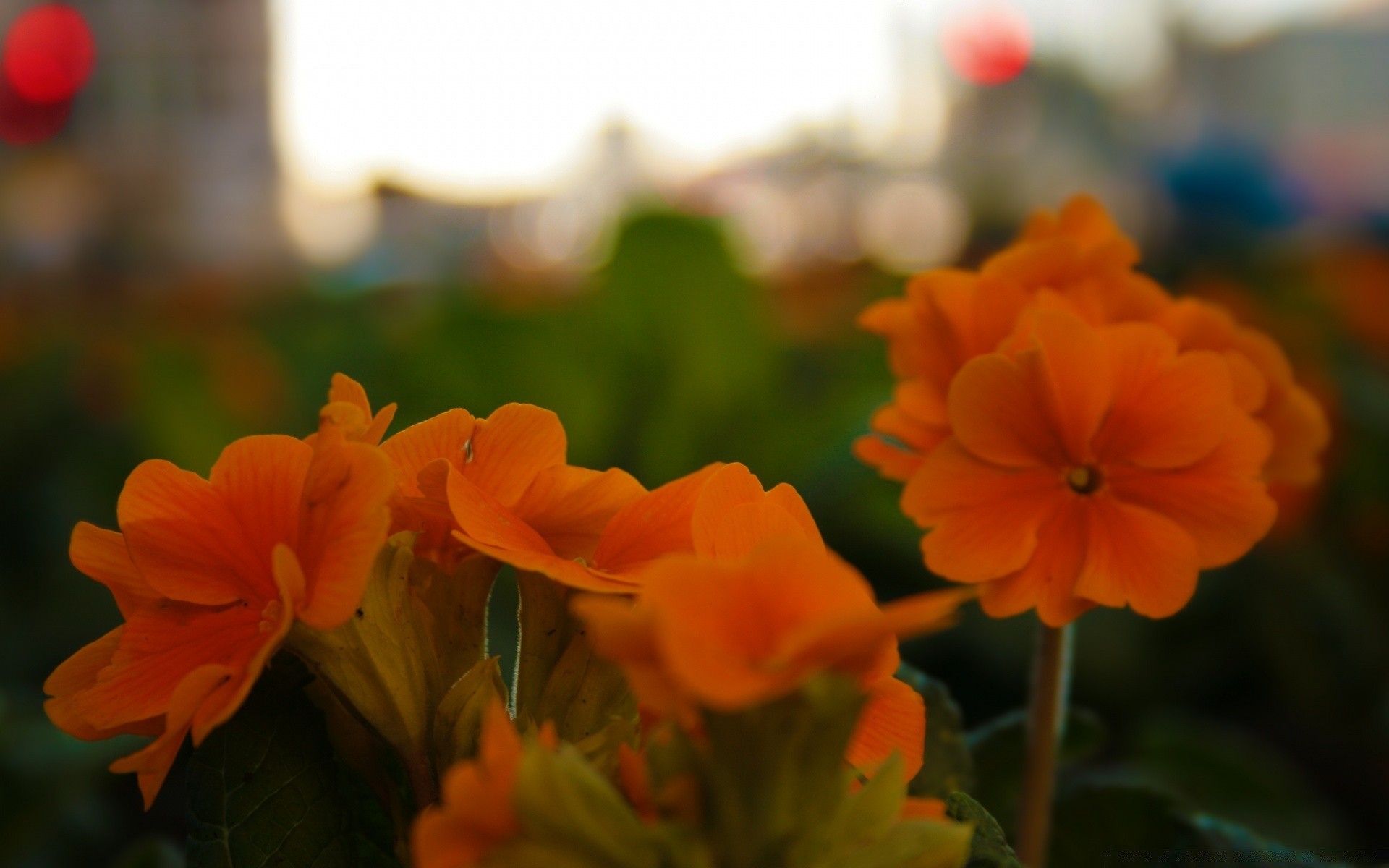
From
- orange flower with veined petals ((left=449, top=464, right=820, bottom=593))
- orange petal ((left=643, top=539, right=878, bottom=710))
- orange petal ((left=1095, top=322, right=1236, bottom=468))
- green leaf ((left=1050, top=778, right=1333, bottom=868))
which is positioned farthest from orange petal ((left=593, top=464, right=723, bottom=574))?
green leaf ((left=1050, top=778, right=1333, bottom=868))

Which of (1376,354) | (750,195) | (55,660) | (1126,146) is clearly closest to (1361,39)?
(1126,146)

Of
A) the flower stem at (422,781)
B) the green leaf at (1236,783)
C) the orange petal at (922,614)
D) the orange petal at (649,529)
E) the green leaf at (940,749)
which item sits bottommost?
the green leaf at (1236,783)

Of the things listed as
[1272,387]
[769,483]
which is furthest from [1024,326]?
[769,483]

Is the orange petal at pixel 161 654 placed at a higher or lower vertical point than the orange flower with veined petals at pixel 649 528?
lower

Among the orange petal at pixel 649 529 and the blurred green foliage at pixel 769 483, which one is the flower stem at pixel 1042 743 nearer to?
the orange petal at pixel 649 529

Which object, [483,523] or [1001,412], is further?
[1001,412]

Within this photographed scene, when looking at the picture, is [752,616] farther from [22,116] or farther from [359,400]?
[22,116]

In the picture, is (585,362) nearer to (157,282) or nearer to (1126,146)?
(157,282)

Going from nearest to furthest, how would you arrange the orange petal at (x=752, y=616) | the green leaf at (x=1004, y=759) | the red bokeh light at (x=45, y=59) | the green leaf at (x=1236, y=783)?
1. the orange petal at (x=752, y=616)
2. the green leaf at (x=1004, y=759)
3. the green leaf at (x=1236, y=783)
4. the red bokeh light at (x=45, y=59)

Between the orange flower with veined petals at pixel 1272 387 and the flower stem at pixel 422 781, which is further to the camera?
the orange flower with veined petals at pixel 1272 387

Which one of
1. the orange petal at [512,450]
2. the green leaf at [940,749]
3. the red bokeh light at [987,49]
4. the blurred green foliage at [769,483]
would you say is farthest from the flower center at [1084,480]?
the red bokeh light at [987,49]
